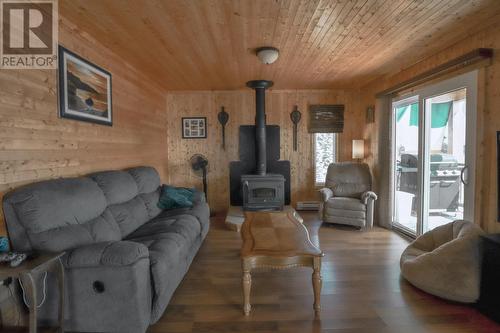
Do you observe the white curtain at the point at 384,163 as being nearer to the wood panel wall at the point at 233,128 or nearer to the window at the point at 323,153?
the wood panel wall at the point at 233,128

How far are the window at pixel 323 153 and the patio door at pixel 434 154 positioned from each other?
1.30 meters

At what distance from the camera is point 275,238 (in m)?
2.21

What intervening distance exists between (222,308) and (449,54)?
138 inches

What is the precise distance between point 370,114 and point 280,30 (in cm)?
274

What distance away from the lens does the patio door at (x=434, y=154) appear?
262cm

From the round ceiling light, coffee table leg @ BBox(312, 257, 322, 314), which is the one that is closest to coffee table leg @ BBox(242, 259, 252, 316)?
coffee table leg @ BBox(312, 257, 322, 314)

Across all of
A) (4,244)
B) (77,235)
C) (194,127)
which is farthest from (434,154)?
(4,244)

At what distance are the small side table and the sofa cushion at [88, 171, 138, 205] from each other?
93cm

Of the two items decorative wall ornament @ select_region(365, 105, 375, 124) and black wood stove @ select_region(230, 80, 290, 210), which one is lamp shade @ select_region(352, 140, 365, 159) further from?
black wood stove @ select_region(230, 80, 290, 210)

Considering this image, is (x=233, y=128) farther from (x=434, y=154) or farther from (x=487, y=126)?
(x=487, y=126)

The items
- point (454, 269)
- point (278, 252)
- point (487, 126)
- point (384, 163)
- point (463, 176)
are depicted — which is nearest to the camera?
point (278, 252)

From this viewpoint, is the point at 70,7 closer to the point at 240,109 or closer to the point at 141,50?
the point at 141,50

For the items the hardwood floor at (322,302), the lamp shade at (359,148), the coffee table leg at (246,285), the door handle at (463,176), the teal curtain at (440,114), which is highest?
the teal curtain at (440,114)

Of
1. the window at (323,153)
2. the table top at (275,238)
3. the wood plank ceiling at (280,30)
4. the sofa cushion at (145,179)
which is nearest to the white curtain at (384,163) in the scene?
the wood plank ceiling at (280,30)
